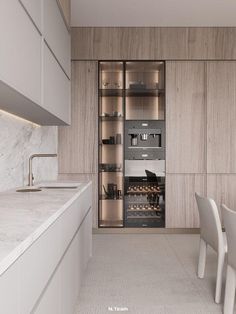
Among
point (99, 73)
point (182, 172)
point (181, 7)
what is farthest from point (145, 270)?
point (181, 7)

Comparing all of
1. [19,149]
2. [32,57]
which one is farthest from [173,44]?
[32,57]

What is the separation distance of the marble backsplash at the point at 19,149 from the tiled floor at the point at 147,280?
105 cm

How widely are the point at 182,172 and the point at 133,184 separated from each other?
27.5 inches

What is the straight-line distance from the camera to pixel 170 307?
7.77 feet

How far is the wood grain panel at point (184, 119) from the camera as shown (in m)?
4.58

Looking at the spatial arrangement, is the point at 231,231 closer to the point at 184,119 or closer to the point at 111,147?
the point at 184,119

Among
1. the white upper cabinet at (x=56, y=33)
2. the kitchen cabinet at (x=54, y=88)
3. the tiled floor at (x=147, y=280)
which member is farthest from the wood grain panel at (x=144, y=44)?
the tiled floor at (x=147, y=280)

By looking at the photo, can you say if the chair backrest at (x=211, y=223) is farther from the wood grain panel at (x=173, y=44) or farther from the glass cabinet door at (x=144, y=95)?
the wood grain panel at (x=173, y=44)

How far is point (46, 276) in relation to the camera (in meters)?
1.34

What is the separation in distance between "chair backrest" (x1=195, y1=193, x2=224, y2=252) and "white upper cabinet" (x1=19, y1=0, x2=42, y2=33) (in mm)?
1707

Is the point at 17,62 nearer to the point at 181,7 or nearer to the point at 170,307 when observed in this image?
the point at 170,307

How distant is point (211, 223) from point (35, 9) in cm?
191

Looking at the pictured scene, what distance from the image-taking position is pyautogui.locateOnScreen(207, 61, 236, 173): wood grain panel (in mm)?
4602

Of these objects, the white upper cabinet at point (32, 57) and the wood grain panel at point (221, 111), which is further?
the wood grain panel at point (221, 111)
